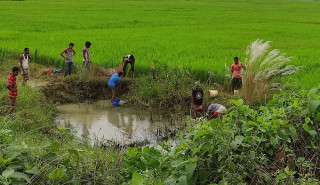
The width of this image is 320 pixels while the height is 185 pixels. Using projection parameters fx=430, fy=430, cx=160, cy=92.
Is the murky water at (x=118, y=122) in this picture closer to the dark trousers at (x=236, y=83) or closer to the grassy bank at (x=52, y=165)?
the dark trousers at (x=236, y=83)

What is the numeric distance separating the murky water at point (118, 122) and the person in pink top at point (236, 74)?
1.12 metres

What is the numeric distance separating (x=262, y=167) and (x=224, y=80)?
542 centimetres

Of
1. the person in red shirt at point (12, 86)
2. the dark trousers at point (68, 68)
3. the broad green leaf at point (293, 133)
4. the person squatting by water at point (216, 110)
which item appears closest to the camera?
the broad green leaf at point (293, 133)

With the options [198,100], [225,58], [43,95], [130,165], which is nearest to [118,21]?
[225,58]

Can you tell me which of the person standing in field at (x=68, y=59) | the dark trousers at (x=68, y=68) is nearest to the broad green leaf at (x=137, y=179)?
the person standing in field at (x=68, y=59)

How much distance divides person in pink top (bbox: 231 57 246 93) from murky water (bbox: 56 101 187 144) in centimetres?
112

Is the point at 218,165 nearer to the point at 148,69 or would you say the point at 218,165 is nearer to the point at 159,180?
the point at 159,180

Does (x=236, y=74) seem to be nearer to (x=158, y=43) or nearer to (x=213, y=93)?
(x=213, y=93)

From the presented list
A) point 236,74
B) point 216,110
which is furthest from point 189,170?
point 236,74

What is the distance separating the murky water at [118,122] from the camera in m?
6.47

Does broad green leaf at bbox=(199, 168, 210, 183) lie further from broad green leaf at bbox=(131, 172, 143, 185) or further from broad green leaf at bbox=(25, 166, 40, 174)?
broad green leaf at bbox=(25, 166, 40, 174)

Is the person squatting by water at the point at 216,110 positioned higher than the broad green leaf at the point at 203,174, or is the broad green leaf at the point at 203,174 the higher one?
the broad green leaf at the point at 203,174

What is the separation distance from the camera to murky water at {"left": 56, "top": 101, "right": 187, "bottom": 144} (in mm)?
6469

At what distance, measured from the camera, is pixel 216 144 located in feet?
9.30
